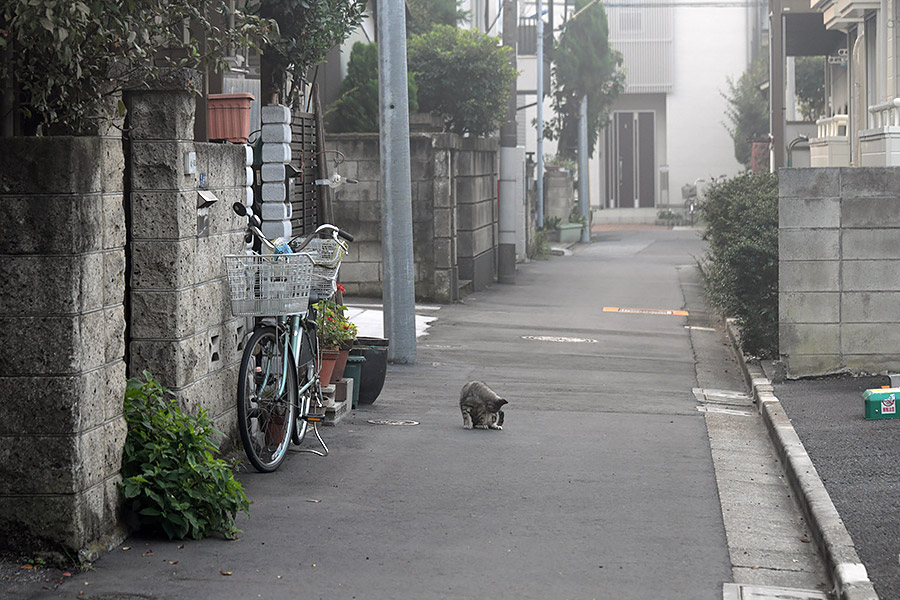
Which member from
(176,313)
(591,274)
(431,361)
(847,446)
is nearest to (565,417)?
(847,446)

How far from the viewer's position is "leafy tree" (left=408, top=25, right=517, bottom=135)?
21.4m

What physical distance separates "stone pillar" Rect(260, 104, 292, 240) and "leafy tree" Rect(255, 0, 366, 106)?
837 millimetres

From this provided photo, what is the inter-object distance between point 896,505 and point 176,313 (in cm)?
408

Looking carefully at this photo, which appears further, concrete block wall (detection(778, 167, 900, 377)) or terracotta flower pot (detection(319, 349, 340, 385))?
concrete block wall (detection(778, 167, 900, 377))

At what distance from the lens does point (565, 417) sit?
962 centimetres

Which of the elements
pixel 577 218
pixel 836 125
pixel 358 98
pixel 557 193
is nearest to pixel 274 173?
pixel 358 98

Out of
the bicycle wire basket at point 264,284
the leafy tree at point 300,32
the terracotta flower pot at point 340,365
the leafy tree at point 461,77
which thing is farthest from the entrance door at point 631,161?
the bicycle wire basket at point 264,284

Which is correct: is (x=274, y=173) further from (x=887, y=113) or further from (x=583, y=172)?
(x=583, y=172)

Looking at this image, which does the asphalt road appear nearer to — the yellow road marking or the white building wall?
the yellow road marking

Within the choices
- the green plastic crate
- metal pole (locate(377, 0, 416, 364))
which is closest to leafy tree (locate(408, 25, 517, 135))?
metal pole (locate(377, 0, 416, 364))

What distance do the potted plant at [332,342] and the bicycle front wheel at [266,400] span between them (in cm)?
142

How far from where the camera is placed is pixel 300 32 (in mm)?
10727

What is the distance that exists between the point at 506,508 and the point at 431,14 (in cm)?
2135

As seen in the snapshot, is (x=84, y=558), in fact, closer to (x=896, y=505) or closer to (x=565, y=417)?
(x=896, y=505)
